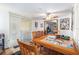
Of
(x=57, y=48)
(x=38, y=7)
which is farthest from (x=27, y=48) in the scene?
(x=38, y=7)

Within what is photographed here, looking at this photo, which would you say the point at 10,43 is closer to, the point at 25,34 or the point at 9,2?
the point at 25,34

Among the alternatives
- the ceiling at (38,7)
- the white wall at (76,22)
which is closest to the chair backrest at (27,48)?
the ceiling at (38,7)

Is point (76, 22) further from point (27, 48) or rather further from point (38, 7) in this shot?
point (27, 48)

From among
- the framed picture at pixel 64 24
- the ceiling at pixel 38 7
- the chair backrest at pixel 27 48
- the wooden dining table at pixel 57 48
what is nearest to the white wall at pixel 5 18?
the ceiling at pixel 38 7

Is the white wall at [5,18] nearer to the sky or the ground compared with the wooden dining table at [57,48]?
nearer to the sky

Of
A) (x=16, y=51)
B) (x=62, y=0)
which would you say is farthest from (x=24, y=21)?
(x=62, y=0)

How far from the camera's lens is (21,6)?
4.72ft

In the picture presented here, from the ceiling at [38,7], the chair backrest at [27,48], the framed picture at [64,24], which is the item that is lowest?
the chair backrest at [27,48]

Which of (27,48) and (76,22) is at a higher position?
(76,22)

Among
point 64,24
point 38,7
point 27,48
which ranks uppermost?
point 38,7

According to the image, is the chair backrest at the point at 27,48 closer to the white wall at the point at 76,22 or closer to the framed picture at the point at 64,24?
the framed picture at the point at 64,24

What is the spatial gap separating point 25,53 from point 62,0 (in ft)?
2.87

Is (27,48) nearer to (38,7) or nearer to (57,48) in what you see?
(57,48)

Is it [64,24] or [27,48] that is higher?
[64,24]
